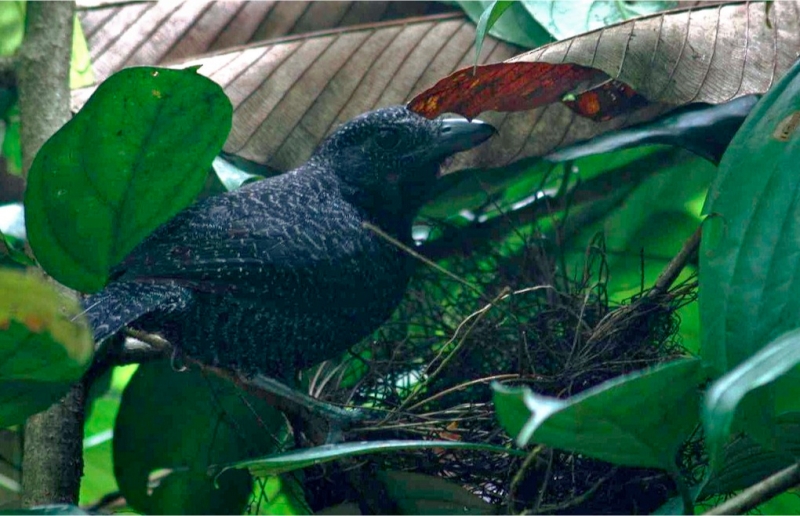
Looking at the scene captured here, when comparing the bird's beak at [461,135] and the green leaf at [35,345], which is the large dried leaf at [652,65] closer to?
the bird's beak at [461,135]

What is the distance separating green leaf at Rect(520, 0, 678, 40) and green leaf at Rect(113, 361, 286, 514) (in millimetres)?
892

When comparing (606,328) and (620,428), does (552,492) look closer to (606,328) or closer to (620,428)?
(606,328)

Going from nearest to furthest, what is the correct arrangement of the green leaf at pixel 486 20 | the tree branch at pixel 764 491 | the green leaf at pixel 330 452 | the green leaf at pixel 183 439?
1. the tree branch at pixel 764 491
2. the green leaf at pixel 330 452
3. the green leaf at pixel 486 20
4. the green leaf at pixel 183 439

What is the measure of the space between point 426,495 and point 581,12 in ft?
3.17

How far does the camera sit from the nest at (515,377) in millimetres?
1298

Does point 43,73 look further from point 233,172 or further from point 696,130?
point 696,130

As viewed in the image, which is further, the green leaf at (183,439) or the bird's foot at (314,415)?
the green leaf at (183,439)

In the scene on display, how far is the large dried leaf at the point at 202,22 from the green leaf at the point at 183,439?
760 mm

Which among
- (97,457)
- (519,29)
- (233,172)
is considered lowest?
(97,457)

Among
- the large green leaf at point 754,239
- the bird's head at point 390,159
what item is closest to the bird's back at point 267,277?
the bird's head at point 390,159

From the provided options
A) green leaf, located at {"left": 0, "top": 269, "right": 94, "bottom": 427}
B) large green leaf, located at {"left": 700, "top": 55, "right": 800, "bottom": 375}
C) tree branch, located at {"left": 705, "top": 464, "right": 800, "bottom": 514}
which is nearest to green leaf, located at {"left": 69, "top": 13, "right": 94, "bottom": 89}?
green leaf, located at {"left": 0, "top": 269, "right": 94, "bottom": 427}

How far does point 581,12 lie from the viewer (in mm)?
1766

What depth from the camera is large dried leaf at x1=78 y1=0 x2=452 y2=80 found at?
2.02 meters

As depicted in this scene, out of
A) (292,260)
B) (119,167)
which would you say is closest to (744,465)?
(292,260)
